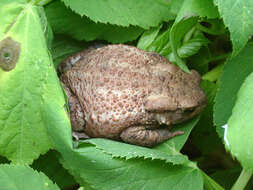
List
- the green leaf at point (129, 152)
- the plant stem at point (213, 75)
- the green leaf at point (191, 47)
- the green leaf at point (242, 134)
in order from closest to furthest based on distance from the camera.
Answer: the green leaf at point (242, 134) → the green leaf at point (129, 152) → the green leaf at point (191, 47) → the plant stem at point (213, 75)

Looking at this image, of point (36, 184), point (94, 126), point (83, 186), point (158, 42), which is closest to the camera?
point (36, 184)

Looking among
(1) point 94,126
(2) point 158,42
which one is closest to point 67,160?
(1) point 94,126

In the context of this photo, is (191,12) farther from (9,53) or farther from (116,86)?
(9,53)

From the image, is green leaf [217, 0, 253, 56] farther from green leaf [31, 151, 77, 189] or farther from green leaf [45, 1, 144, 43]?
green leaf [31, 151, 77, 189]

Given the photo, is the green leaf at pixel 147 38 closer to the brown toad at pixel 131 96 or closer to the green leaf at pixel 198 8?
the brown toad at pixel 131 96

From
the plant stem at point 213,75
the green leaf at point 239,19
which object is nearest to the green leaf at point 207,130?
the plant stem at point 213,75

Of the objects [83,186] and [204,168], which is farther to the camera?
[204,168]

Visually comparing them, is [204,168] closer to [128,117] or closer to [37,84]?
[128,117]

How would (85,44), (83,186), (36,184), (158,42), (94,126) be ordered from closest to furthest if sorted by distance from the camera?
(36,184) < (83,186) < (94,126) < (158,42) < (85,44)
